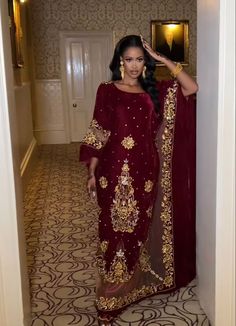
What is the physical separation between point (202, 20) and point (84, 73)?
6415 mm

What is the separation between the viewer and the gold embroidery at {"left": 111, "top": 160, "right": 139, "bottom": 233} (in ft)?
7.82

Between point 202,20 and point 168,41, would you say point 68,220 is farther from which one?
point 168,41

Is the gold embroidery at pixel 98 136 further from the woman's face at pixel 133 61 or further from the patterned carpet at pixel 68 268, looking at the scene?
the patterned carpet at pixel 68 268

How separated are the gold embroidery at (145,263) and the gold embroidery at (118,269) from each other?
0.60 ft

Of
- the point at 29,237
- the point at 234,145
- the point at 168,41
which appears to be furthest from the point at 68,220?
the point at 168,41

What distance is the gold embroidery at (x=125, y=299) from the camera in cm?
240

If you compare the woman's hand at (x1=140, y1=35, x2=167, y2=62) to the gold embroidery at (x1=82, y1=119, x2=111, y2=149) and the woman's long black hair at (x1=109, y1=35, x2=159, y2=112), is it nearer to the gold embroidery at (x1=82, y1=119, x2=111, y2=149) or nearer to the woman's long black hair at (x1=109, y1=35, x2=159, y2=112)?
the woman's long black hair at (x1=109, y1=35, x2=159, y2=112)

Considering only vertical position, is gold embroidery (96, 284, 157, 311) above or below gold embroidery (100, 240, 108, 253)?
below

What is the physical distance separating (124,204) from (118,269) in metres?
0.38

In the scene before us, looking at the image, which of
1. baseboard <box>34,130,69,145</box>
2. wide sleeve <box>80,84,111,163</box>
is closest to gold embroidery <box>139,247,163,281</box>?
wide sleeve <box>80,84,111,163</box>

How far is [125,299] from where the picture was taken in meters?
2.48

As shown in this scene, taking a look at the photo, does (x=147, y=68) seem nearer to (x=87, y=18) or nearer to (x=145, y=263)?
(x=145, y=263)

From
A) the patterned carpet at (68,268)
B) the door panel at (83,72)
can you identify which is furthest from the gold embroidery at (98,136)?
the door panel at (83,72)

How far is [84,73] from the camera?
27.7 ft
